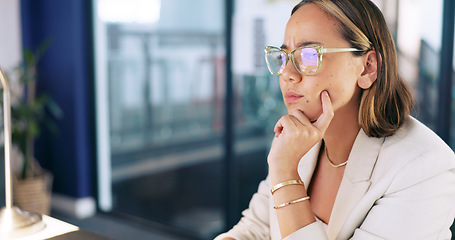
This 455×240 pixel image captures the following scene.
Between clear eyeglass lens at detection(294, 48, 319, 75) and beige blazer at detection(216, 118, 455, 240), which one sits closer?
beige blazer at detection(216, 118, 455, 240)

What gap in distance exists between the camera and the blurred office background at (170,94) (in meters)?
2.77

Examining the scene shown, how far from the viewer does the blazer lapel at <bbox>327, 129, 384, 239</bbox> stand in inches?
54.9

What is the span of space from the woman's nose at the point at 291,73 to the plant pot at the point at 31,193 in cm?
326

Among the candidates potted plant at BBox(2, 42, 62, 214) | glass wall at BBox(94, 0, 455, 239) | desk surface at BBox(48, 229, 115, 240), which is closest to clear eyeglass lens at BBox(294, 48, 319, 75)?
desk surface at BBox(48, 229, 115, 240)

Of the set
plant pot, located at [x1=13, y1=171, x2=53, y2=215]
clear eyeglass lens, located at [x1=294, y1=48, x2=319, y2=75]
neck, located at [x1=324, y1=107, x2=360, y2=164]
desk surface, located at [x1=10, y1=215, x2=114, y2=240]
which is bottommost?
plant pot, located at [x1=13, y1=171, x2=53, y2=215]

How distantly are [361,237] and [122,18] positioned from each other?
3.41 meters

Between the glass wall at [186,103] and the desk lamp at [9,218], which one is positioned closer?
the desk lamp at [9,218]

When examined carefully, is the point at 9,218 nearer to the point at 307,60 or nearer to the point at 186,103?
the point at 307,60

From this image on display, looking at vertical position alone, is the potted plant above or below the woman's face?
below

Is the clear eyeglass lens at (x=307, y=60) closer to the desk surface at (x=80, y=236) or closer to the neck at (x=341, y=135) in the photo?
the neck at (x=341, y=135)

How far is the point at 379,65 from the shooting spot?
1.42 metres

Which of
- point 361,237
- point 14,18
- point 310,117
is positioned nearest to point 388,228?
point 361,237

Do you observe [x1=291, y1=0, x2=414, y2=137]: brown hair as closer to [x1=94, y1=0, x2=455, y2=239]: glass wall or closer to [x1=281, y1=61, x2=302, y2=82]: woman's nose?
[x1=281, y1=61, x2=302, y2=82]: woman's nose

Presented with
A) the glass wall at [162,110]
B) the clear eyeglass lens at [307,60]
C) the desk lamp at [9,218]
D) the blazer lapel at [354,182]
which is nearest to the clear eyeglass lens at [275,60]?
the clear eyeglass lens at [307,60]
